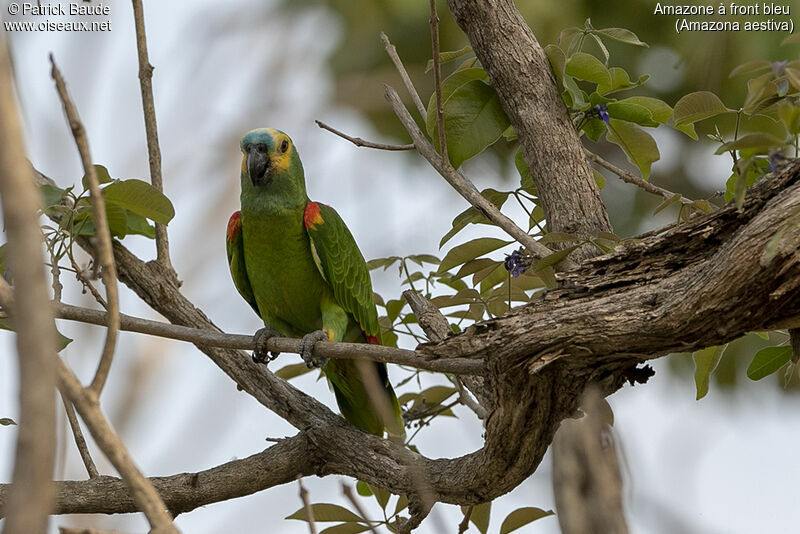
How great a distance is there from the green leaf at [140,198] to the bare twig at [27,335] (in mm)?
1907

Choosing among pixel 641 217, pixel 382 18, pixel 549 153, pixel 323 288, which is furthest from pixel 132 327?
pixel 641 217

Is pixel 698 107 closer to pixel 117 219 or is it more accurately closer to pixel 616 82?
pixel 616 82

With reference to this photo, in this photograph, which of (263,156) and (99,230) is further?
(263,156)

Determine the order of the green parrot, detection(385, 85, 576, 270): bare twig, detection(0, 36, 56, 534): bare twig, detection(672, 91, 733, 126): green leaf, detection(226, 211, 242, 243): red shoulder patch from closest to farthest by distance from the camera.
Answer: detection(0, 36, 56, 534): bare twig
detection(672, 91, 733, 126): green leaf
detection(385, 85, 576, 270): bare twig
the green parrot
detection(226, 211, 242, 243): red shoulder patch

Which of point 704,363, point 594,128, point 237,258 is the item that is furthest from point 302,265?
point 704,363

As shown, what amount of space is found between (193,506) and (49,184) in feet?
4.07

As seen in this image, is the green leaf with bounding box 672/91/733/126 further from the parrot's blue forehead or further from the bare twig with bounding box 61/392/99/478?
the bare twig with bounding box 61/392/99/478

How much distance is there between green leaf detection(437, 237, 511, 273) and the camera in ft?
9.33

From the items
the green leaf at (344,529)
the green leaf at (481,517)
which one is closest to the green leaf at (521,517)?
the green leaf at (481,517)

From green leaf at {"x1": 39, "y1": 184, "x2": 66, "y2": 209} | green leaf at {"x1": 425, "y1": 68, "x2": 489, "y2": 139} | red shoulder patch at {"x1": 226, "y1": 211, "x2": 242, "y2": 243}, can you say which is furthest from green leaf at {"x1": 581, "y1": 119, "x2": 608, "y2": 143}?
green leaf at {"x1": 39, "y1": 184, "x2": 66, "y2": 209}

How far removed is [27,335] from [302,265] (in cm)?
278

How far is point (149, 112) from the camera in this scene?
3129 mm

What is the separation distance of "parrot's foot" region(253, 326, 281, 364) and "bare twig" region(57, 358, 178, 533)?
156 cm

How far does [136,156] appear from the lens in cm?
270
